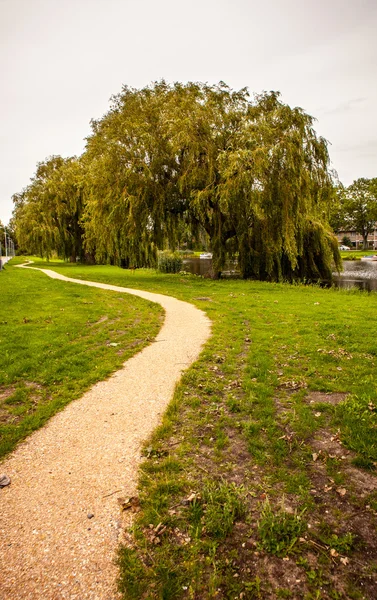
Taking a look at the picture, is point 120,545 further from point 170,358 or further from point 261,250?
point 261,250

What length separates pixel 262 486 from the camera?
3342 mm

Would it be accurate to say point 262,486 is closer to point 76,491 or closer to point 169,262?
point 76,491

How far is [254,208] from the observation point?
640 inches

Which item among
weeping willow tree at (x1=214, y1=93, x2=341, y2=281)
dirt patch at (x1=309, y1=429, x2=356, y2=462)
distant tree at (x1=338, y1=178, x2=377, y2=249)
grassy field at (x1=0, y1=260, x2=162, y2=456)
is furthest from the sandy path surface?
distant tree at (x1=338, y1=178, x2=377, y2=249)

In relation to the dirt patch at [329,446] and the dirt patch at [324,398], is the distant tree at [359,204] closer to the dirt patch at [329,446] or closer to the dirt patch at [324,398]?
the dirt patch at [324,398]

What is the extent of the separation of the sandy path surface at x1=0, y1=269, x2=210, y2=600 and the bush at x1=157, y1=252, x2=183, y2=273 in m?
23.0

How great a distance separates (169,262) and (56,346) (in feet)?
69.8

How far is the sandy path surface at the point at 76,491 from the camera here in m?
2.52

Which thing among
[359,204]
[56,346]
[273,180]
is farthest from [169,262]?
[359,204]

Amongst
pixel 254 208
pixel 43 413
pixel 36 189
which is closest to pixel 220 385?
pixel 43 413

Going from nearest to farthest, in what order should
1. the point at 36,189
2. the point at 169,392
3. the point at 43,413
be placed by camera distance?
the point at 43,413, the point at 169,392, the point at 36,189

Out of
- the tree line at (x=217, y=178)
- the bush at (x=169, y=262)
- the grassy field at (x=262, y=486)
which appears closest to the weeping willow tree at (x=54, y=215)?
the bush at (x=169, y=262)

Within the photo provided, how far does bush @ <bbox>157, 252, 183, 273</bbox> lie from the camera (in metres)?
28.4

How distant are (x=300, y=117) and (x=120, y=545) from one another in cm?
1939
